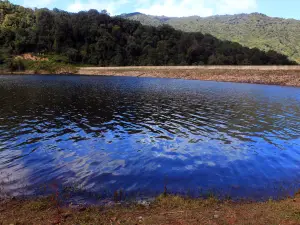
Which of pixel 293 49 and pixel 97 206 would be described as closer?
pixel 97 206

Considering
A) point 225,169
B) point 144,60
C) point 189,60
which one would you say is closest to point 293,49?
point 189,60

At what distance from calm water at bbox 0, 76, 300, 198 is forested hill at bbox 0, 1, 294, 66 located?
106836 mm

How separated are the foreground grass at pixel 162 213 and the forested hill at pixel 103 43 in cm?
11978

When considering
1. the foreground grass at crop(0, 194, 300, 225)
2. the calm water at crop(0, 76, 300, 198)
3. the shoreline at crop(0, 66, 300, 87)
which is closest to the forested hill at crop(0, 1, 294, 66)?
the shoreline at crop(0, 66, 300, 87)

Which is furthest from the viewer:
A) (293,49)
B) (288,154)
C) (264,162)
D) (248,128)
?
(293,49)

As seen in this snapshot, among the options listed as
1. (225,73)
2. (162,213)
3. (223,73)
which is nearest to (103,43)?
(223,73)

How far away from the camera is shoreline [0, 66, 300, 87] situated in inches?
2640

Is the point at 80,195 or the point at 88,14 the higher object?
the point at 88,14

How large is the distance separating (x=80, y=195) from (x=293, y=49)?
179 meters

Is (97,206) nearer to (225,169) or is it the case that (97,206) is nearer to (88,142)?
(225,169)

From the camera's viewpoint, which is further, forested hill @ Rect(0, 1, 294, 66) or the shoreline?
forested hill @ Rect(0, 1, 294, 66)

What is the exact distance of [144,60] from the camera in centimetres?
14100

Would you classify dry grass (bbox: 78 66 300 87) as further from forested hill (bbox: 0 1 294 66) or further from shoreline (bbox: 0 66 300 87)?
forested hill (bbox: 0 1 294 66)

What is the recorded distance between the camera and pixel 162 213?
25.6 feet
